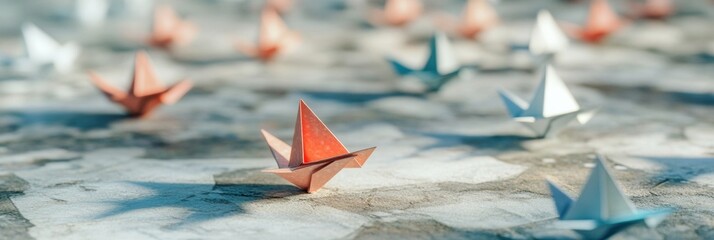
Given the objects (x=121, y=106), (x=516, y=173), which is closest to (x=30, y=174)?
(x=121, y=106)

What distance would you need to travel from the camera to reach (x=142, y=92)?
4691mm

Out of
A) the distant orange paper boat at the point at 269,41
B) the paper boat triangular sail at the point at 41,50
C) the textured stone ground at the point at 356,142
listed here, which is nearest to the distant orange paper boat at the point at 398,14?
the textured stone ground at the point at 356,142

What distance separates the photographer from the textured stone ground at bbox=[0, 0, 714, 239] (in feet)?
9.68

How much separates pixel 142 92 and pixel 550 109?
2238 mm

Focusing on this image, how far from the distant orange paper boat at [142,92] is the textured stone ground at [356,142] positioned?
10cm

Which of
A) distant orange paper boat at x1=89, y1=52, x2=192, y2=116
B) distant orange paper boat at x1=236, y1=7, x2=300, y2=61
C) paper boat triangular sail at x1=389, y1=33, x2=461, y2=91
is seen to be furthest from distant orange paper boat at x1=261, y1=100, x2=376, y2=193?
distant orange paper boat at x1=236, y1=7, x2=300, y2=61

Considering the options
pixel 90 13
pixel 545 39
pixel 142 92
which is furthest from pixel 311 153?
pixel 90 13

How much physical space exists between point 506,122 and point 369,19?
334 cm

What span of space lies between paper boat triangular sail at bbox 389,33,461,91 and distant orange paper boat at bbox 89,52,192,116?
52.3 inches

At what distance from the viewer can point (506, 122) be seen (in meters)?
4.49

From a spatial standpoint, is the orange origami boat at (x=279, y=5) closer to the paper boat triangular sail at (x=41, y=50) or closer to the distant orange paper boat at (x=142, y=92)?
the paper boat triangular sail at (x=41, y=50)

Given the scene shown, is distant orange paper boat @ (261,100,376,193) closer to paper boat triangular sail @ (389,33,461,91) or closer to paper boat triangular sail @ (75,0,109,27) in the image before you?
paper boat triangular sail @ (389,33,461,91)

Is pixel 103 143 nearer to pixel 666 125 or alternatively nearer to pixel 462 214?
pixel 462 214

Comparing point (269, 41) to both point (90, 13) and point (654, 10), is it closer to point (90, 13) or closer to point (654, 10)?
point (90, 13)
